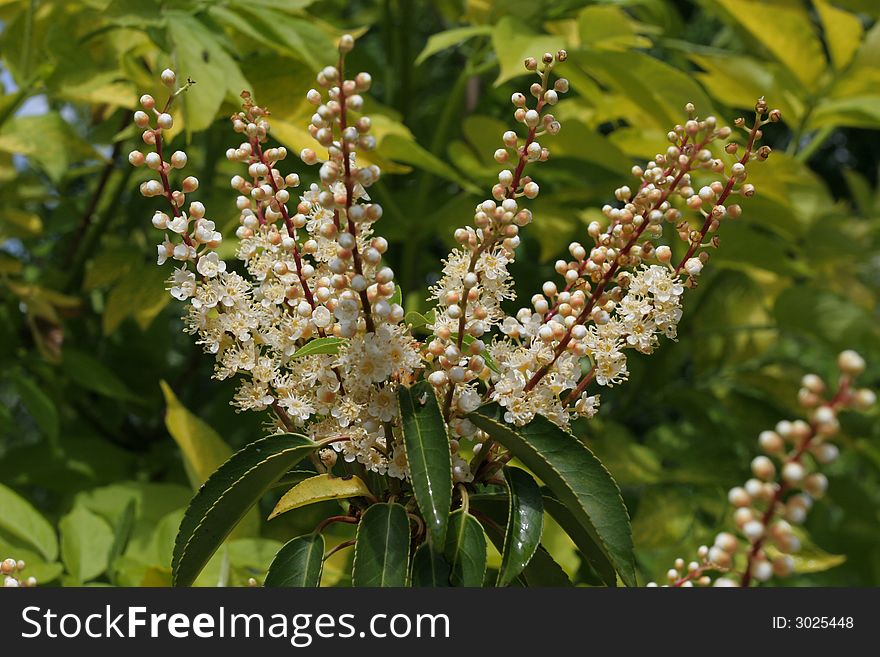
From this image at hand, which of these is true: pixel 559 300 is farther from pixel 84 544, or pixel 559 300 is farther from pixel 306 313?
pixel 84 544

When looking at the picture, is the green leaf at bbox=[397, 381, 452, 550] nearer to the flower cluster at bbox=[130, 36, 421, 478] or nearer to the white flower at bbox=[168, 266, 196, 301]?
the flower cluster at bbox=[130, 36, 421, 478]

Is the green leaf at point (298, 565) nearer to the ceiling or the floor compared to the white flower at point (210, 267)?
nearer to the floor

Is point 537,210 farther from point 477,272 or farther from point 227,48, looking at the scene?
point 477,272

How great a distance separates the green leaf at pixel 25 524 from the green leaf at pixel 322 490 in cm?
49

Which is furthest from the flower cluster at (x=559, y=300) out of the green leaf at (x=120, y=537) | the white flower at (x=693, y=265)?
the green leaf at (x=120, y=537)

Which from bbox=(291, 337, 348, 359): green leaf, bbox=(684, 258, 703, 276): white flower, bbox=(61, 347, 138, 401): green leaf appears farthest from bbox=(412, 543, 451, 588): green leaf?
bbox=(61, 347, 138, 401): green leaf

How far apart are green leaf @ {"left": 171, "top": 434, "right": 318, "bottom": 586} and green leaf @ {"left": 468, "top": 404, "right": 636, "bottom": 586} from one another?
0.39 ft

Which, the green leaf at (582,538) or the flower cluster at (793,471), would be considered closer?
the flower cluster at (793,471)

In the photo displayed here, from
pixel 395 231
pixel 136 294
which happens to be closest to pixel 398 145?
pixel 395 231

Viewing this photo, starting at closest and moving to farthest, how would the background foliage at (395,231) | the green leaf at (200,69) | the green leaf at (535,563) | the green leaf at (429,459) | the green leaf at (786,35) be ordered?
1. the green leaf at (429,459)
2. the green leaf at (535,563)
3. the green leaf at (200,69)
4. the background foliage at (395,231)
5. the green leaf at (786,35)

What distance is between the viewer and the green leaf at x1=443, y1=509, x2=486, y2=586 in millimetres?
566

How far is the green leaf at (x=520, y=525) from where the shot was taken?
54 cm

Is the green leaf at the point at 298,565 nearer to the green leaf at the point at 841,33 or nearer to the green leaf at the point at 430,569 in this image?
the green leaf at the point at 430,569

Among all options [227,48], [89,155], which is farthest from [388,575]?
[89,155]
